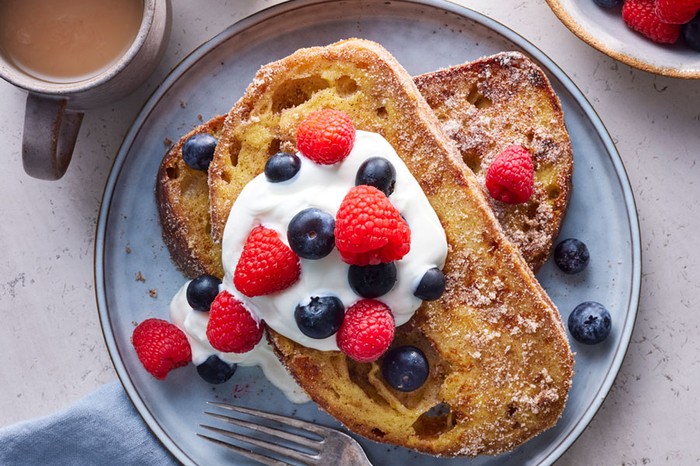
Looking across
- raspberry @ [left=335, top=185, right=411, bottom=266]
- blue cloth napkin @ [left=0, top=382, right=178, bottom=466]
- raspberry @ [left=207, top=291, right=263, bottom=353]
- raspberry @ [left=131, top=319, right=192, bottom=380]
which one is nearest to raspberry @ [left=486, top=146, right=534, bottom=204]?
raspberry @ [left=335, top=185, right=411, bottom=266]

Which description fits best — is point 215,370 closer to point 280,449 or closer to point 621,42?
point 280,449

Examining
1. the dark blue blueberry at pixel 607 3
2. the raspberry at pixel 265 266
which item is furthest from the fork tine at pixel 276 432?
the dark blue blueberry at pixel 607 3

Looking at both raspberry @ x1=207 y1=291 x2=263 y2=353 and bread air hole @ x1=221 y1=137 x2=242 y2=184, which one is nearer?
raspberry @ x1=207 y1=291 x2=263 y2=353

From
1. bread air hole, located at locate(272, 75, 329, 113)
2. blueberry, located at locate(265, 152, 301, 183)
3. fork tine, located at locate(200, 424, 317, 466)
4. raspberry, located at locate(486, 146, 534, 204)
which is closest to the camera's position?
blueberry, located at locate(265, 152, 301, 183)

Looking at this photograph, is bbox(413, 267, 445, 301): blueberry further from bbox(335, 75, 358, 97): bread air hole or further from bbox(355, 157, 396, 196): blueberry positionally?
bbox(335, 75, 358, 97): bread air hole

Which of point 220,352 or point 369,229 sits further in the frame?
point 220,352

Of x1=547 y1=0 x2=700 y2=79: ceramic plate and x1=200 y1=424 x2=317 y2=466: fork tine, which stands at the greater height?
x1=547 y1=0 x2=700 y2=79: ceramic plate

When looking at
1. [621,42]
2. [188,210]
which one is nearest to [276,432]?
[188,210]

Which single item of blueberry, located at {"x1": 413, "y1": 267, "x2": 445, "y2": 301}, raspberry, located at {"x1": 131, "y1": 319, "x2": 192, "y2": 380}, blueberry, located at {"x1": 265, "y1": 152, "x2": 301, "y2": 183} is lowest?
raspberry, located at {"x1": 131, "y1": 319, "x2": 192, "y2": 380}
